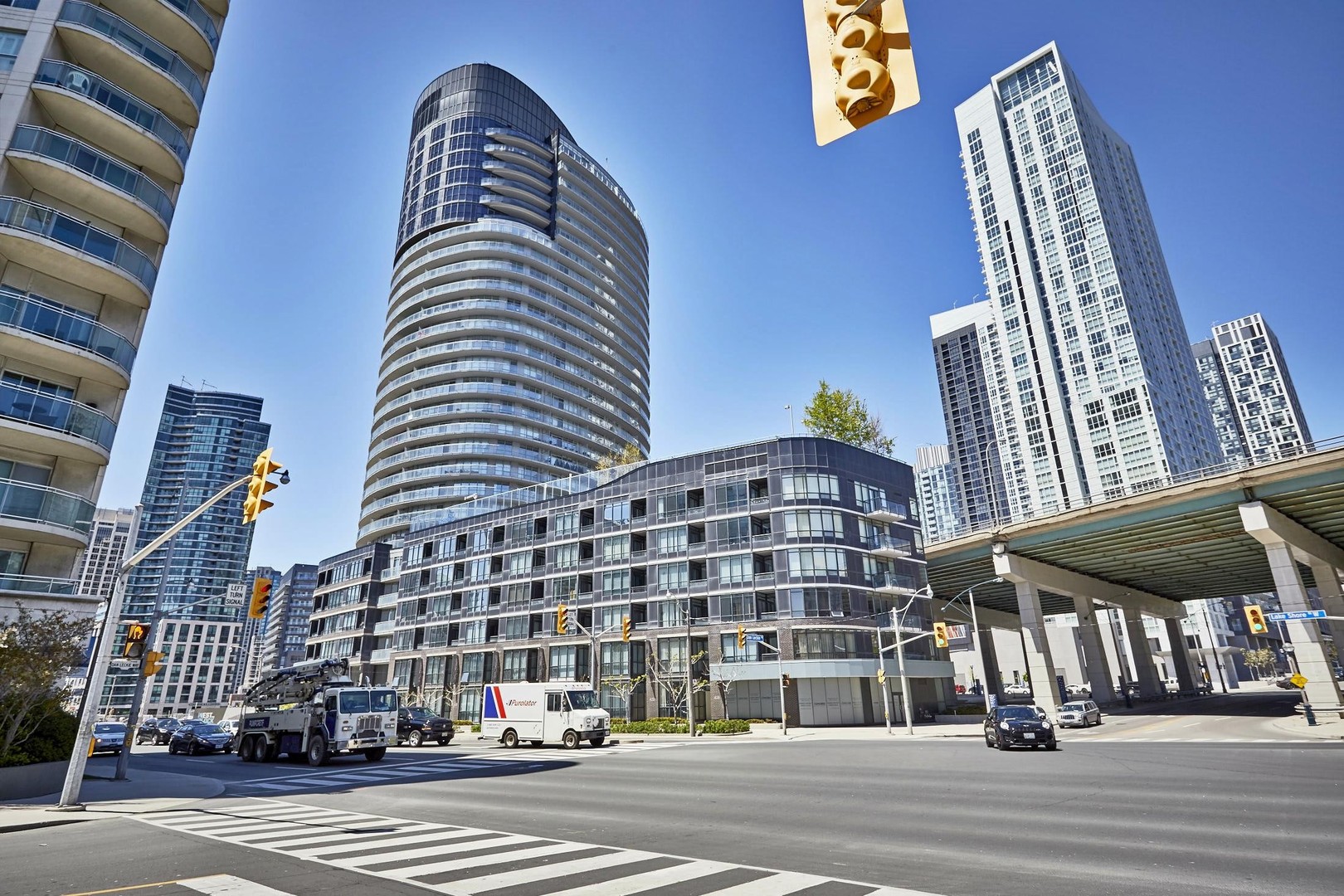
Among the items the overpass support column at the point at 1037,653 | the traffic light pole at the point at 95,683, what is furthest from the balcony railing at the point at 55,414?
the overpass support column at the point at 1037,653

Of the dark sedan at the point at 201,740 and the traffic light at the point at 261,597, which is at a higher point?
the traffic light at the point at 261,597

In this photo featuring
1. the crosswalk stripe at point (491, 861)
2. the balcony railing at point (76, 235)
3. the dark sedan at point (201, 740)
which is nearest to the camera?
the crosswalk stripe at point (491, 861)

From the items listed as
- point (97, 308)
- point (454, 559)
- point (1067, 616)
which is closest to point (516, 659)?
point (454, 559)

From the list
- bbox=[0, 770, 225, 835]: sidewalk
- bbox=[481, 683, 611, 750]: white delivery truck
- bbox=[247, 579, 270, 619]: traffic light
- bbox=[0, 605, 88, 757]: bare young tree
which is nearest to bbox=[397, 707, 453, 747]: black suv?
bbox=[481, 683, 611, 750]: white delivery truck

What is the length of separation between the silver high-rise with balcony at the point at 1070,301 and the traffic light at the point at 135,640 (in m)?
113

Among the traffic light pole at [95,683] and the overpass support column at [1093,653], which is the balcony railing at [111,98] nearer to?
the traffic light pole at [95,683]

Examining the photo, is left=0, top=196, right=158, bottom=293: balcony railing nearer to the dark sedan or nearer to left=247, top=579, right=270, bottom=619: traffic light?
left=247, top=579, right=270, bottom=619: traffic light

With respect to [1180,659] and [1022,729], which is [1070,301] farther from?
[1022,729]

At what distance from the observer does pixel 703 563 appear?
194ft

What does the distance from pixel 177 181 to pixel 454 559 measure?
50.0m

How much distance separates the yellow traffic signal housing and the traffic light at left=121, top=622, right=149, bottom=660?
25.0ft

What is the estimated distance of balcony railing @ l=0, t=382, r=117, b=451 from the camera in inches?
1016

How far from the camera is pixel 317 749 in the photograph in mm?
26547

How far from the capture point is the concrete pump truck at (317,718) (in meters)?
26.5
